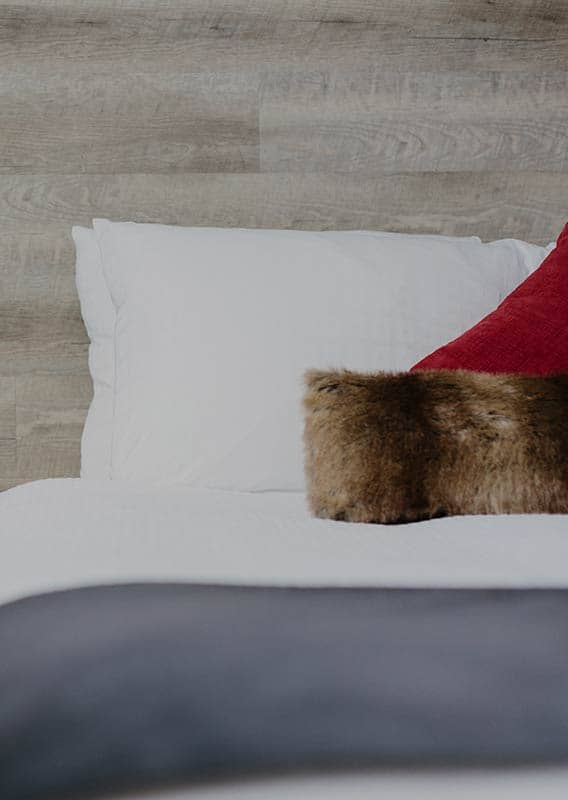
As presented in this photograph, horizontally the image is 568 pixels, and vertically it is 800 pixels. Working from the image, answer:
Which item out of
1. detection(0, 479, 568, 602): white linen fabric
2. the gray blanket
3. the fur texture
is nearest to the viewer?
the gray blanket

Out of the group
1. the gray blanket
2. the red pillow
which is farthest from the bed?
the gray blanket

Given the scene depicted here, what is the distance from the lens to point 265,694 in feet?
1.80

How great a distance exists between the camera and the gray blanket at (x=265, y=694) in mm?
529

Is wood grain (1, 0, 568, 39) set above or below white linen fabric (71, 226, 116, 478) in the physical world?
above

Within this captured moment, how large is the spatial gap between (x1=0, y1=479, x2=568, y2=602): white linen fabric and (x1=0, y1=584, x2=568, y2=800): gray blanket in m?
0.11

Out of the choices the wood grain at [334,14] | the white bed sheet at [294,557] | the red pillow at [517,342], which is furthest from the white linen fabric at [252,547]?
the wood grain at [334,14]

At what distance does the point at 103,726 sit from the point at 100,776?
0.09 feet

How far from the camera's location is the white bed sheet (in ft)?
1.74

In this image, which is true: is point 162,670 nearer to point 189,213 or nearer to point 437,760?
point 437,760

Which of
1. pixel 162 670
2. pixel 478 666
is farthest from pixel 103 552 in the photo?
pixel 478 666

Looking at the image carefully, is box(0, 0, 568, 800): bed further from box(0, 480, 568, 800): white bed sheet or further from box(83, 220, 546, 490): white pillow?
box(0, 480, 568, 800): white bed sheet

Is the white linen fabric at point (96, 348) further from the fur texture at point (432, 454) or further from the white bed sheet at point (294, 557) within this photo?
the fur texture at point (432, 454)

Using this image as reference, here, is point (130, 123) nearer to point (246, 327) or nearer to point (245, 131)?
point (245, 131)

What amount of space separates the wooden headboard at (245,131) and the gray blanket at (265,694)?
1.26m
